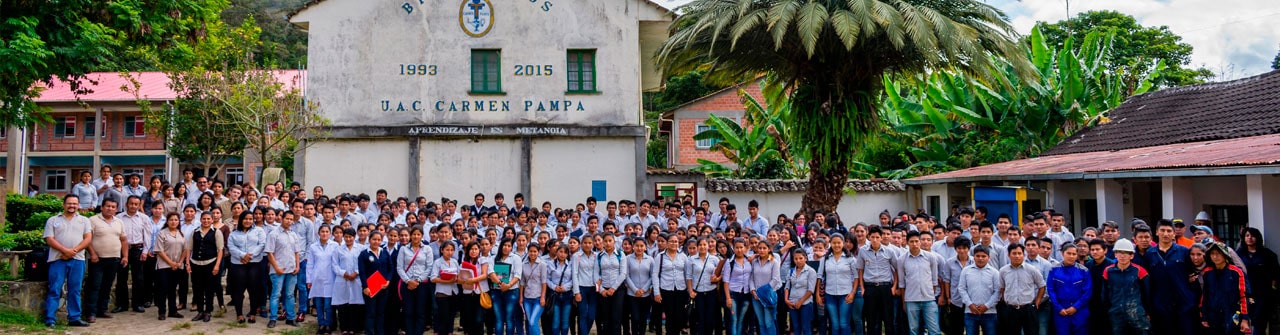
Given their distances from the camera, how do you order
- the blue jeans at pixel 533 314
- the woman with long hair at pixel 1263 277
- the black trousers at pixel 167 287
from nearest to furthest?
the woman with long hair at pixel 1263 277 → the blue jeans at pixel 533 314 → the black trousers at pixel 167 287

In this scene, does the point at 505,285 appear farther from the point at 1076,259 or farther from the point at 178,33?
the point at 178,33

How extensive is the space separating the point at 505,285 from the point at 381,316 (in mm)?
1502

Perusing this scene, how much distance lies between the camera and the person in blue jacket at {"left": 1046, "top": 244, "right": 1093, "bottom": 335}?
8.29 metres

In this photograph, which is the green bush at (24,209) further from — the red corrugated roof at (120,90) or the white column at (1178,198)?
the white column at (1178,198)

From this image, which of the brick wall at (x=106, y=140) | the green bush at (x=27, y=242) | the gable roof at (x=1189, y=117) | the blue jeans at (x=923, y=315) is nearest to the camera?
the blue jeans at (x=923, y=315)

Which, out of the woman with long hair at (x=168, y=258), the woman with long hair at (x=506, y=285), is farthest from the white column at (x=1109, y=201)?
the woman with long hair at (x=168, y=258)

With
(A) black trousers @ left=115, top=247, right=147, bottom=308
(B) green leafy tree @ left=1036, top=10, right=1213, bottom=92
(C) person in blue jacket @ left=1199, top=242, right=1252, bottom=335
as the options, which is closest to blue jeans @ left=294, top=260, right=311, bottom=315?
(A) black trousers @ left=115, top=247, right=147, bottom=308

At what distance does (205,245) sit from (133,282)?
110 cm

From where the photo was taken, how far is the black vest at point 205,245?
10266 mm

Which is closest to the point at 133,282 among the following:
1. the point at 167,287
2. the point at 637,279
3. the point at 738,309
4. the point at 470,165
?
the point at 167,287

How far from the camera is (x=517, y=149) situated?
17672 millimetres

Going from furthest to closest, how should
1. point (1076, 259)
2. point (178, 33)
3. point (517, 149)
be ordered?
point (517, 149), point (178, 33), point (1076, 259)

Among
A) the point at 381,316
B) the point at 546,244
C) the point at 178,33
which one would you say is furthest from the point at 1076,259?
the point at 178,33

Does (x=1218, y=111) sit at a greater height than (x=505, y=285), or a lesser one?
greater
